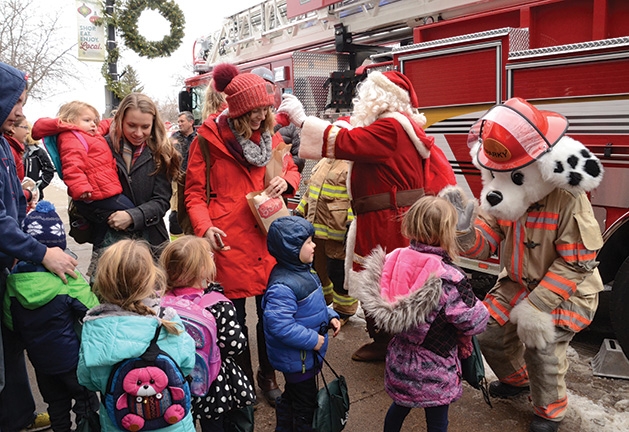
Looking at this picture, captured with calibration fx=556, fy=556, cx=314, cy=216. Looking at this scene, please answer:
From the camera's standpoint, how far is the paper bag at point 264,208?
10.5 feet

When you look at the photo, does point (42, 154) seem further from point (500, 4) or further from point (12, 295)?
point (500, 4)

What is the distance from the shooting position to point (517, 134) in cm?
290

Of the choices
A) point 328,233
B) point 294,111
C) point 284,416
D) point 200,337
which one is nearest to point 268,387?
point 284,416

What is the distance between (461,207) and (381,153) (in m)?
0.57

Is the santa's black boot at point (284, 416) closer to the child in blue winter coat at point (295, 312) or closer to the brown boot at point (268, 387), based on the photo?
the child in blue winter coat at point (295, 312)

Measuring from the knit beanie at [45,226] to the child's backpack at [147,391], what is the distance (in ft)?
3.25

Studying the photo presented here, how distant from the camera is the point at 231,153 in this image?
10.7ft

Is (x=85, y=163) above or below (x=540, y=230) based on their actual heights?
above

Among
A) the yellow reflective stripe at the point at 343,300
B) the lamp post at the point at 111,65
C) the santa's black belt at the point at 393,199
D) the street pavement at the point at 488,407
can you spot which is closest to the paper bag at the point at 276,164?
the santa's black belt at the point at 393,199

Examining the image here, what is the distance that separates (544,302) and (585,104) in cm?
164

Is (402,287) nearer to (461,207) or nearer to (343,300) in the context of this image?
(461,207)

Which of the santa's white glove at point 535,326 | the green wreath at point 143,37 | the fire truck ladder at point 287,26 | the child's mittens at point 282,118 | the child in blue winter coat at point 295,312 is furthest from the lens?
the green wreath at point 143,37

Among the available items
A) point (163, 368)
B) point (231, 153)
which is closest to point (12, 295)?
point (163, 368)

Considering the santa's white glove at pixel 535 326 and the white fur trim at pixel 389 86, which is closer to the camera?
the santa's white glove at pixel 535 326
